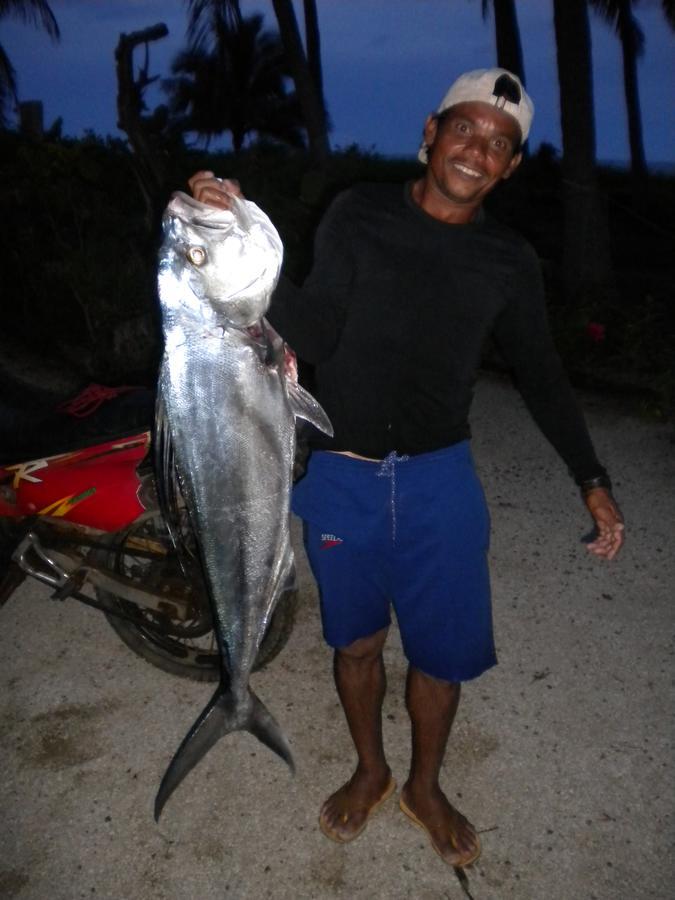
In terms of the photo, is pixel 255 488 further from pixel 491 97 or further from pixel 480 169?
pixel 491 97

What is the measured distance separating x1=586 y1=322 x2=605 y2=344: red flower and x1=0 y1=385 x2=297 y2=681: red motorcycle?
196 inches

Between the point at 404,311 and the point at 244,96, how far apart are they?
3260cm

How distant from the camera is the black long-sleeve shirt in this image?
6.33 feet

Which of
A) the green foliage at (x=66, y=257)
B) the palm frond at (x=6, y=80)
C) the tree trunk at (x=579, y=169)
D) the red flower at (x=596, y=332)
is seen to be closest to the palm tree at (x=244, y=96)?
the palm frond at (x=6, y=80)

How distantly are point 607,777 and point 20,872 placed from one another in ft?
6.99

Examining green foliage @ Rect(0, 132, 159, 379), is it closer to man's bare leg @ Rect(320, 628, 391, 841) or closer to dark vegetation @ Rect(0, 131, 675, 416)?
dark vegetation @ Rect(0, 131, 675, 416)

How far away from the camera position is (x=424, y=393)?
204 centimetres

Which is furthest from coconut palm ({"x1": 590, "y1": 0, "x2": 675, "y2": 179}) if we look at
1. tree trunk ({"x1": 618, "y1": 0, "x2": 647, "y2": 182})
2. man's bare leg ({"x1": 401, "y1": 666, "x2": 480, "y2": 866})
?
man's bare leg ({"x1": 401, "y1": 666, "x2": 480, "y2": 866})

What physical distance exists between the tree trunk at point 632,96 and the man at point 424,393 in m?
20.7

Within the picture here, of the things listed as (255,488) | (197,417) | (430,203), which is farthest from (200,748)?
(430,203)

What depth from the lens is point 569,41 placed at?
7570mm

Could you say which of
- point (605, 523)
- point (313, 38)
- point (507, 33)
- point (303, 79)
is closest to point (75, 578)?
point (605, 523)

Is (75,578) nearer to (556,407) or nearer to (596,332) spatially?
(556,407)

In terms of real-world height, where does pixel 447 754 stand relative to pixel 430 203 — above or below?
below
